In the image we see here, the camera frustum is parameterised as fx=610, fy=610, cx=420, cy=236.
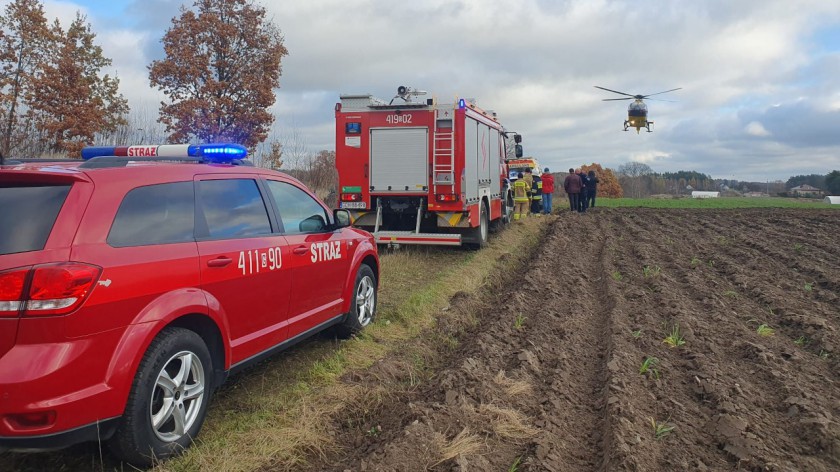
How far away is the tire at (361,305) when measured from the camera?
606cm

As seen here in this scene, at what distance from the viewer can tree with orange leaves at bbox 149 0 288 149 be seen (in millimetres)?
15672

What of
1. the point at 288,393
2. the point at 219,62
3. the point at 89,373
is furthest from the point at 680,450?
the point at 219,62

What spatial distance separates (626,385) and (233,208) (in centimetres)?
327

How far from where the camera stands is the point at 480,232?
12.8 m

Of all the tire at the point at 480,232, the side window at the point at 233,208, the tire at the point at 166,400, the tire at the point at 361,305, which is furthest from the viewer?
the tire at the point at 480,232

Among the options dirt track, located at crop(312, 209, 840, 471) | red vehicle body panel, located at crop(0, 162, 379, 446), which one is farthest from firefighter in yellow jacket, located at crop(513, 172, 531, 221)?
red vehicle body panel, located at crop(0, 162, 379, 446)

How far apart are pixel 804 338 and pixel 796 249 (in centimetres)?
854

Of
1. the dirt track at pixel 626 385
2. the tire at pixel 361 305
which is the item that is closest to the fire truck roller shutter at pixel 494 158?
the dirt track at pixel 626 385

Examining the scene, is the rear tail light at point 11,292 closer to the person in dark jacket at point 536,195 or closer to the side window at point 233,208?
the side window at point 233,208

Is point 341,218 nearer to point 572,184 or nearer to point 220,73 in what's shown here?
point 220,73

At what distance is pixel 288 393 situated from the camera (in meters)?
4.66

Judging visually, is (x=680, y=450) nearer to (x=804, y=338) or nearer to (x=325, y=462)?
(x=325, y=462)

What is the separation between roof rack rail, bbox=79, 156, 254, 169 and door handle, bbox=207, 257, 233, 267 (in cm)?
78

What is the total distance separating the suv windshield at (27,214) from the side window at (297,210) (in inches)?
78.2
